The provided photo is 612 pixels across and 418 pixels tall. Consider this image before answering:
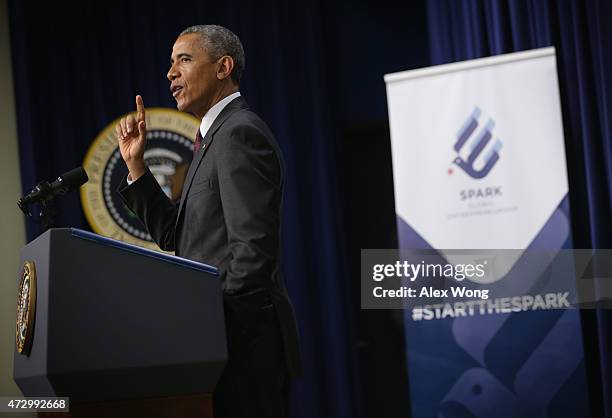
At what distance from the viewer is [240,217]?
6.09 feet

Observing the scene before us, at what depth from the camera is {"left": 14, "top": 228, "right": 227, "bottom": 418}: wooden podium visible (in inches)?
61.7

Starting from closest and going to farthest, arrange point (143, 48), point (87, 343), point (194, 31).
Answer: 1. point (87, 343)
2. point (194, 31)
3. point (143, 48)

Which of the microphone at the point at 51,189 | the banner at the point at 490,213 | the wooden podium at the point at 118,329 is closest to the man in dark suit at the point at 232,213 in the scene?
the wooden podium at the point at 118,329

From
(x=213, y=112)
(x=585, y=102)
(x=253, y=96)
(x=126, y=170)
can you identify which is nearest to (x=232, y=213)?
(x=213, y=112)

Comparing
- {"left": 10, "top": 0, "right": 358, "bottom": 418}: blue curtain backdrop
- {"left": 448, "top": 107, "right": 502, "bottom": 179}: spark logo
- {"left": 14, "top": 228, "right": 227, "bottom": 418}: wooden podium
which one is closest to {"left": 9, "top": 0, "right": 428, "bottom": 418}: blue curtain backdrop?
{"left": 10, "top": 0, "right": 358, "bottom": 418}: blue curtain backdrop

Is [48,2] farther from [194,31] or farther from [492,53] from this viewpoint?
[194,31]

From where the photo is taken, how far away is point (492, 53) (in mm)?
5066

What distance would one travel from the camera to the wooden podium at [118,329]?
5.14ft

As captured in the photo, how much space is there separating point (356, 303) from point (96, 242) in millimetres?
4180

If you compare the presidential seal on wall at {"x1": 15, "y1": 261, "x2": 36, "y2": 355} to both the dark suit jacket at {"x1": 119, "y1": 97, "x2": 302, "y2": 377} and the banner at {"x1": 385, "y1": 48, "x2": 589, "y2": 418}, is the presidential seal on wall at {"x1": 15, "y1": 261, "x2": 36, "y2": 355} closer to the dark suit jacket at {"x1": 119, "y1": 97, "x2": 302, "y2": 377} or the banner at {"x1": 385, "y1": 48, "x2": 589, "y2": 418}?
the dark suit jacket at {"x1": 119, "y1": 97, "x2": 302, "y2": 377}

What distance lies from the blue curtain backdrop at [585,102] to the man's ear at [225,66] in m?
2.94

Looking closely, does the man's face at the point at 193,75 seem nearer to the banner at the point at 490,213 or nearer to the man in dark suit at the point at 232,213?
the man in dark suit at the point at 232,213

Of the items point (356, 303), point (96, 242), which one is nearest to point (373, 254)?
point (356, 303)

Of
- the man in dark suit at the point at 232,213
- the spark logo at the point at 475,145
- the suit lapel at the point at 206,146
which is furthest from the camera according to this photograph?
the spark logo at the point at 475,145
